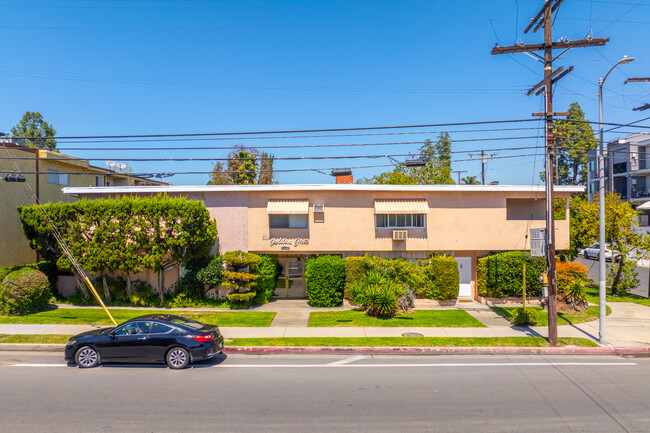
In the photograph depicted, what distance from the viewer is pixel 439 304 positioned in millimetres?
19547

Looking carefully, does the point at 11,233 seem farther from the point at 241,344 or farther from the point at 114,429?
the point at 114,429

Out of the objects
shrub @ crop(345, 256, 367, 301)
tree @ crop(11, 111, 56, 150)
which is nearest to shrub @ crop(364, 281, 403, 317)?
shrub @ crop(345, 256, 367, 301)

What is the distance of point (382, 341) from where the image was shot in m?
13.4

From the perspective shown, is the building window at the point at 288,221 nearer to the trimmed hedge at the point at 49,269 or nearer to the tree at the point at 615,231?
the trimmed hedge at the point at 49,269

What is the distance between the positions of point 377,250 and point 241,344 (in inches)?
368

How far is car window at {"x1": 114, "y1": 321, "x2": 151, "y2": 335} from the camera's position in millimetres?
11180

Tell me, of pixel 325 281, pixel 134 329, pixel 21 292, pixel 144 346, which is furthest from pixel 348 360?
pixel 21 292

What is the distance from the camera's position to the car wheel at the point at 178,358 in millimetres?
11000

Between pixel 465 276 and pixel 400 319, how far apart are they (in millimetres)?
6335

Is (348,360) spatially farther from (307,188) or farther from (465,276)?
(465,276)

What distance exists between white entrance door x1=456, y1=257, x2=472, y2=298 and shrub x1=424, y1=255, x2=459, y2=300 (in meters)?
1.62

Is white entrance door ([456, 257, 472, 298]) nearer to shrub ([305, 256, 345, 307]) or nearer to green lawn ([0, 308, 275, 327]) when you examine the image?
shrub ([305, 256, 345, 307])

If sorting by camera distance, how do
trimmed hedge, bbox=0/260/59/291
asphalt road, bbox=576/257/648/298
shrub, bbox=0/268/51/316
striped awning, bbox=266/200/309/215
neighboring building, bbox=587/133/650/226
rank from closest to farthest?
1. shrub, bbox=0/268/51/316
2. trimmed hedge, bbox=0/260/59/291
3. striped awning, bbox=266/200/309/215
4. asphalt road, bbox=576/257/648/298
5. neighboring building, bbox=587/133/650/226

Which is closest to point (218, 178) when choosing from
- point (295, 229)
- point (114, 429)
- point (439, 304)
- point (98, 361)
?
point (295, 229)
